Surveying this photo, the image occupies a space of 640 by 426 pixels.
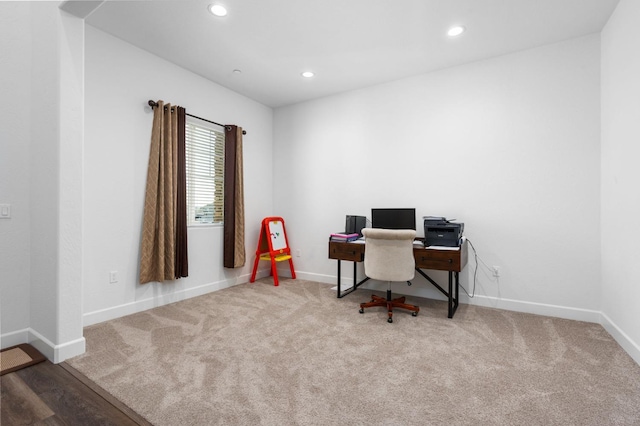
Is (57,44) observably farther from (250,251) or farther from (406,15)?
(250,251)

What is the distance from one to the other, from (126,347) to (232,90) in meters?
3.35

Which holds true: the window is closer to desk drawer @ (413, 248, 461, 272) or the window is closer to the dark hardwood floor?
the dark hardwood floor

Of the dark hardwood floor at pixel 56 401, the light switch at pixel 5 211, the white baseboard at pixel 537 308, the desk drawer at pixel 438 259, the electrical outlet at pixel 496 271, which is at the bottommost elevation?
the dark hardwood floor at pixel 56 401

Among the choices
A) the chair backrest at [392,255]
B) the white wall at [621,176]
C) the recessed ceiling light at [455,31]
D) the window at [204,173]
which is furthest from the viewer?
the window at [204,173]

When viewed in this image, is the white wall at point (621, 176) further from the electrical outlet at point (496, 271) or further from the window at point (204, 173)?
the window at point (204, 173)

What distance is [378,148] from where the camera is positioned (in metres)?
4.00

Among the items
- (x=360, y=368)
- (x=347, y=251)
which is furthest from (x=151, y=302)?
(x=360, y=368)

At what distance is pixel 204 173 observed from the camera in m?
3.85

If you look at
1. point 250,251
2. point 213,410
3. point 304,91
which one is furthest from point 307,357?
point 304,91

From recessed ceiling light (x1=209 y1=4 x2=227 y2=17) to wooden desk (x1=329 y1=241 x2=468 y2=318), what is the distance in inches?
100

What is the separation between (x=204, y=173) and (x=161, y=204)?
814mm

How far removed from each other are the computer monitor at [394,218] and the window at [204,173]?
207cm

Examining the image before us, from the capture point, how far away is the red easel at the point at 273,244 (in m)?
4.34

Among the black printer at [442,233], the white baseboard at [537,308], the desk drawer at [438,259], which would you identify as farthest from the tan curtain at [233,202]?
the white baseboard at [537,308]
